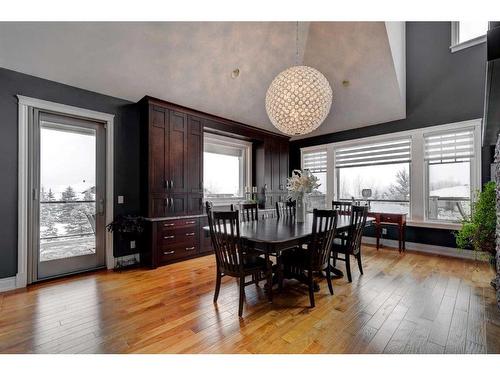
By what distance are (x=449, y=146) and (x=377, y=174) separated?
131 centimetres

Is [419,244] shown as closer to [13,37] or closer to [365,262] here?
[365,262]

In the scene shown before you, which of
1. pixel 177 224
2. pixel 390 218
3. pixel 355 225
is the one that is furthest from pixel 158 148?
pixel 390 218

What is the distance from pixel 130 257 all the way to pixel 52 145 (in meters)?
1.96

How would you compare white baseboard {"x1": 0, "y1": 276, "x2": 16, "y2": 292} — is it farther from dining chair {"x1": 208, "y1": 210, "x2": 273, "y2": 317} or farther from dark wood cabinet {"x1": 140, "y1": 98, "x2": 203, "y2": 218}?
dining chair {"x1": 208, "y1": 210, "x2": 273, "y2": 317}

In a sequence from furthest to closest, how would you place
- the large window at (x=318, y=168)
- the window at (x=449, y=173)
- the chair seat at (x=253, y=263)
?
the large window at (x=318, y=168), the window at (x=449, y=173), the chair seat at (x=253, y=263)

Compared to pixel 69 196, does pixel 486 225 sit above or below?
below

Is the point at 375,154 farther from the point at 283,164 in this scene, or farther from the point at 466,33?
the point at 466,33

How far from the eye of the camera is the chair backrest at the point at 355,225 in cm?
302

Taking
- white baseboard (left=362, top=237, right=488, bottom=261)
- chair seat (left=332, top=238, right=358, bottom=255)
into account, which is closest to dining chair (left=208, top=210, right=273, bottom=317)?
chair seat (left=332, top=238, right=358, bottom=255)

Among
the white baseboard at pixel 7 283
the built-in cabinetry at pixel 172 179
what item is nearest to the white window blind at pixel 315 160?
the built-in cabinetry at pixel 172 179

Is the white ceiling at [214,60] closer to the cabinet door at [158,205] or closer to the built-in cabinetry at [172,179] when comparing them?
the built-in cabinetry at [172,179]

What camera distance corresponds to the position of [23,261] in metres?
2.95

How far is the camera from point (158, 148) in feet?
12.7

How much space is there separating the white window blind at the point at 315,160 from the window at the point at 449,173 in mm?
2151
